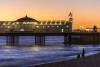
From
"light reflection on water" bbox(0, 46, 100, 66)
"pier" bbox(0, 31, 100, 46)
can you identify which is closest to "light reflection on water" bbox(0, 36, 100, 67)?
"light reflection on water" bbox(0, 46, 100, 66)

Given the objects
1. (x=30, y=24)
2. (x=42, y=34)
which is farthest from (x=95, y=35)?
(x=30, y=24)

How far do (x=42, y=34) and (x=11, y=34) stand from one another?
27.2 ft

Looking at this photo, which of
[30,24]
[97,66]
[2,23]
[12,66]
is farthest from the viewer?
[2,23]

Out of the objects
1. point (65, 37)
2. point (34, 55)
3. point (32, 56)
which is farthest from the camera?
point (65, 37)

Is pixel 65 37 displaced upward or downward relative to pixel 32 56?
upward

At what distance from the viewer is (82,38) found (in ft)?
368

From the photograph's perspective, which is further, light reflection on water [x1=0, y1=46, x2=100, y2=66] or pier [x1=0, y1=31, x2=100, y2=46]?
pier [x1=0, y1=31, x2=100, y2=46]

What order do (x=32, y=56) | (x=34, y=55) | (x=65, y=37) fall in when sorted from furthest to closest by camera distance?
(x=65, y=37)
(x=34, y=55)
(x=32, y=56)

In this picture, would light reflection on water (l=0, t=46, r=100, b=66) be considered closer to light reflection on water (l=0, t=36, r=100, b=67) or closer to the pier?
light reflection on water (l=0, t=36, r=100, b=67)

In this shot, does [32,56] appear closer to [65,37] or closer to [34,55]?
[34,55]

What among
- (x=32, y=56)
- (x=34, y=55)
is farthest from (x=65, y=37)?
(x=32, y=56)

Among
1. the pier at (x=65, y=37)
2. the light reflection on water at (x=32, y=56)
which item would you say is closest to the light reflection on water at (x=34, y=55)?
the light reflection on water at (x=32, y=56)

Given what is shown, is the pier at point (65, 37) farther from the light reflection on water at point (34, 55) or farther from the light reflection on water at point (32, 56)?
the light reflection on water at point (32, 56)

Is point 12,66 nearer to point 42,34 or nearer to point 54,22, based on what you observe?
point 42,34
